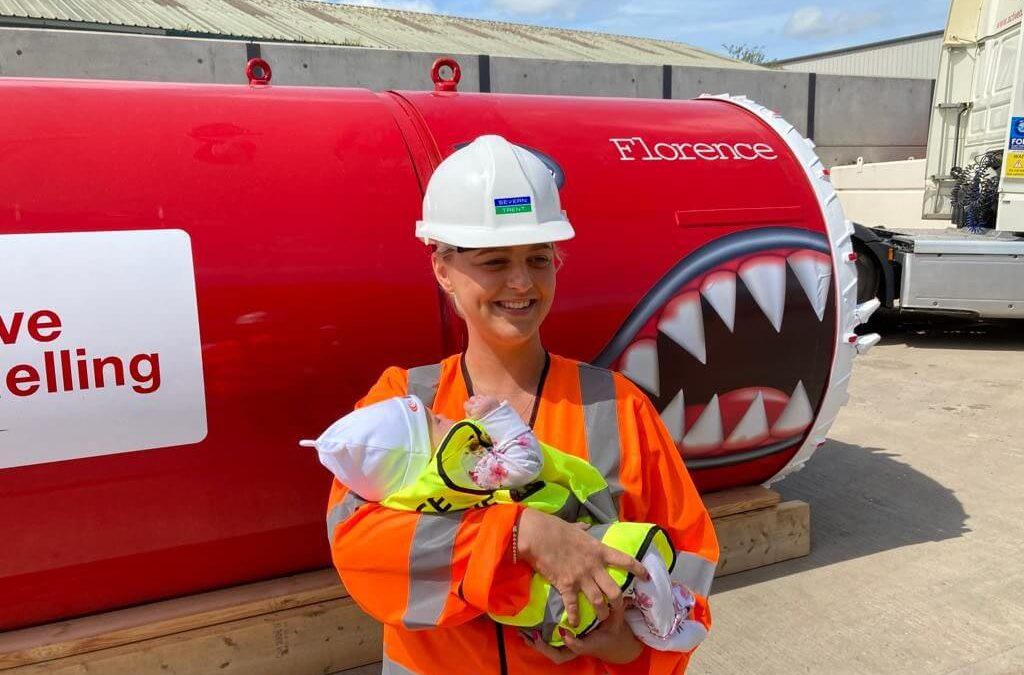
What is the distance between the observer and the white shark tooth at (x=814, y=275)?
3248 mm

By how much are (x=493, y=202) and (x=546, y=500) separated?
0.55 m

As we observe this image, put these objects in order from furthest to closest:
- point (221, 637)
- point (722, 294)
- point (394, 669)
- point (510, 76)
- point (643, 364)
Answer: point (510, 76) → point (722, 294) → point (643, 364) → point (221, 637) → point (394, 669)

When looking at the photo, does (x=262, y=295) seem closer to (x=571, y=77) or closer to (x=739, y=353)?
(x=739, y=353)

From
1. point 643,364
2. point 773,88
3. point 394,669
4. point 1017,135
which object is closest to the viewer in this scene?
point 394,669

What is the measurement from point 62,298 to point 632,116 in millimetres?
2126

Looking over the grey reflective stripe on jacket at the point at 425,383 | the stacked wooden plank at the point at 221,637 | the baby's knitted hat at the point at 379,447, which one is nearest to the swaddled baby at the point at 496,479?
the baby's knitted hat at the point at 379,447

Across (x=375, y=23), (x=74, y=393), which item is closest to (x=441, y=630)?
(x=74, y=393)

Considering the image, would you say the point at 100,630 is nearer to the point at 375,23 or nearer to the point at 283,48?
the point at 283,48

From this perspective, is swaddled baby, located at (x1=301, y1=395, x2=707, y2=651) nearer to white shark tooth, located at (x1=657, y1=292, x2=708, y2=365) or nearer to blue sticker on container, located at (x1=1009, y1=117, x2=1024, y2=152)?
white shark tooth, located at (x1=657, y1=292, x2=708, y2=365)

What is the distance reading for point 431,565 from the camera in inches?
56.6

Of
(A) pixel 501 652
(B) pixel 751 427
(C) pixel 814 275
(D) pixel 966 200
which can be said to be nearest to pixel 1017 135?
(D) pixel 966 200

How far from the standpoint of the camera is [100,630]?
2416mm

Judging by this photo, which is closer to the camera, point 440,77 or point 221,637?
point 221,637

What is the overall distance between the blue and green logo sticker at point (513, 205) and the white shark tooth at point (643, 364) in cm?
150
